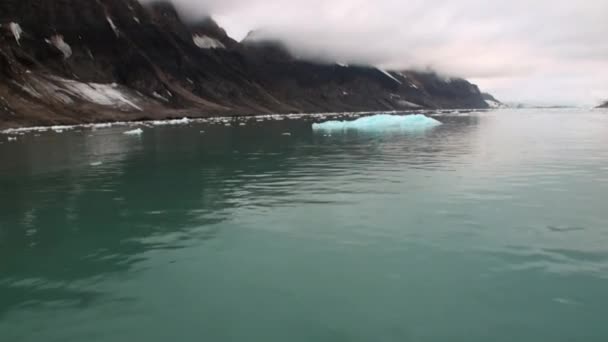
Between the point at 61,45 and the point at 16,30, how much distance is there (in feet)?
46.4

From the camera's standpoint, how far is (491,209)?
2159 cm

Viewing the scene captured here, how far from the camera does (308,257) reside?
52.4ft

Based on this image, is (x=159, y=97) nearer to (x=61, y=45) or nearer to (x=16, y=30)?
(x=61, y=45)

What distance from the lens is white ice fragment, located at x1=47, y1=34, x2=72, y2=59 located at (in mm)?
170250

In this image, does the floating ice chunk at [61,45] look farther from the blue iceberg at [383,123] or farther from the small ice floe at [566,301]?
the small ice floe at [566,301]

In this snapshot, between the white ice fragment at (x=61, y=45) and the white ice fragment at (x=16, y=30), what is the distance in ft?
31.6

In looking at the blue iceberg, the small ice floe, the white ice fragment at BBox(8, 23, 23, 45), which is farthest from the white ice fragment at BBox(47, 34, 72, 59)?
the small ice floe

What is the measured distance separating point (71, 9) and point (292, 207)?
199100mm

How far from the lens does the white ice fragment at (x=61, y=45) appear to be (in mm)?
170250

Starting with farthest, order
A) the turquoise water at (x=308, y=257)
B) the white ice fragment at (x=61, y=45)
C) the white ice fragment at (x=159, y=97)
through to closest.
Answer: the white ice fragment at (x=159, y=97), the white ice fragment at (x=61, y=45), the turquoise water at (x=308, y=257)

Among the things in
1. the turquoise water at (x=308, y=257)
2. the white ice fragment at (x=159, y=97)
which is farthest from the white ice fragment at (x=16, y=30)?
the turquoise water at (x=308, y=257)

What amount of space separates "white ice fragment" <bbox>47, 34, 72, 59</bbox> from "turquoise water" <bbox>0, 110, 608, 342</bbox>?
159 metres

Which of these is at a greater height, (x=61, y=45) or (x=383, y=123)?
(x=61, y=45)

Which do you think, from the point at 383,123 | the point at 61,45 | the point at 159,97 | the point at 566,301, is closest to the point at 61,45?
the point at 61,45
